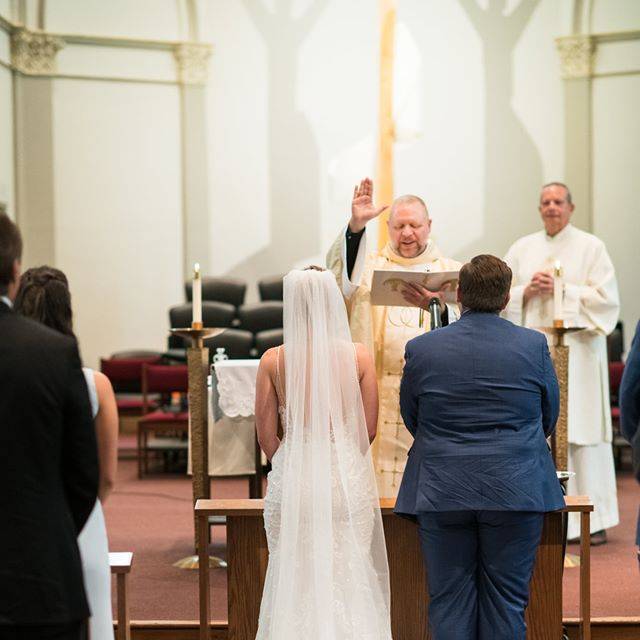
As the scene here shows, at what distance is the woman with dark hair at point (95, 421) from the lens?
2.80m

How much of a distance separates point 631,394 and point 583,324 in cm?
322

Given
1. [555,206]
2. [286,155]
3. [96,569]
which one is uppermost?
[286,155]

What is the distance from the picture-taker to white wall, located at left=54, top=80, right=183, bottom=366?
12.5 metres

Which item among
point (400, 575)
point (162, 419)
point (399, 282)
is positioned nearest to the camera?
point (400, 575)

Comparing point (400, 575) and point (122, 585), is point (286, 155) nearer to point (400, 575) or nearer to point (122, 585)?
point (400, 575)

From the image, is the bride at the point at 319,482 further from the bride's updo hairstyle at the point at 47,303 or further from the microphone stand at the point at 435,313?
the bride's updo hairstyle at the point at 47,303

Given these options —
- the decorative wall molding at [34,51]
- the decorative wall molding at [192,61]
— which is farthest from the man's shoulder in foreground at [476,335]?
the decorative wall molding at [192,61]

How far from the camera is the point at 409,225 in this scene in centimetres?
527

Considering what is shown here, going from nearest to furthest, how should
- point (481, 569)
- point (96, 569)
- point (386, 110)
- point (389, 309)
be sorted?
point (96, 569)
point (481, 569)
point (389, 309)
point (386, 110)

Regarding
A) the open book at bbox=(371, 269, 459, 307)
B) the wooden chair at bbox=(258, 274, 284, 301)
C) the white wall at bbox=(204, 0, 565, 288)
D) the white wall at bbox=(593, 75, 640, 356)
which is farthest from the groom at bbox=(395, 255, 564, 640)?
the white wall at bbox=(204, 0, 565, 288)

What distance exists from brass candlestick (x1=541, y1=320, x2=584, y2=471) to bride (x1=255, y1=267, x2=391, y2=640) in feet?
5.76

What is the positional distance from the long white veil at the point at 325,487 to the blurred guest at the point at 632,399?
3.27ft

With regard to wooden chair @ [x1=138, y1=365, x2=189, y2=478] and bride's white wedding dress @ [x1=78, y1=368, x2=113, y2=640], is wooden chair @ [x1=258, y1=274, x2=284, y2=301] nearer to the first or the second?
wooden chair @ [x1=138, y1=365, x2=189, y2=478]

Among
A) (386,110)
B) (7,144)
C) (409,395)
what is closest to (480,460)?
(409,395)
